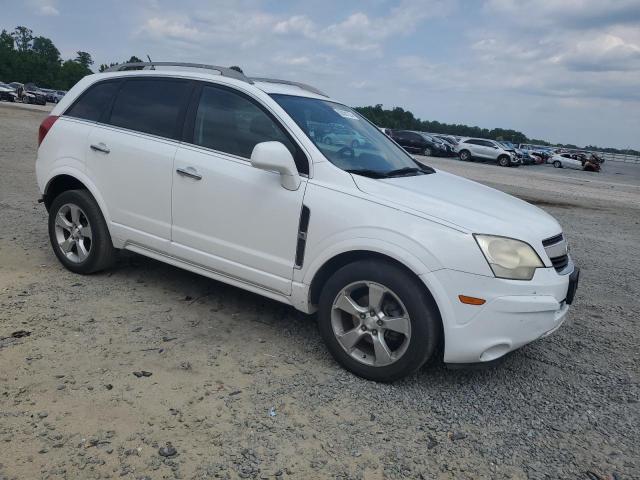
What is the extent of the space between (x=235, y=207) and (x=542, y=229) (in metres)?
2.04

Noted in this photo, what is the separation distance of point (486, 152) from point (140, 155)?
107 ft

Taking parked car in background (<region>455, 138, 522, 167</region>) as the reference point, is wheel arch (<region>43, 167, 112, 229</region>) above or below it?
above

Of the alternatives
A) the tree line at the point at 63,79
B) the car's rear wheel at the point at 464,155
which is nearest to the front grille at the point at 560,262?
the car's rear wheel at the point at 464,155

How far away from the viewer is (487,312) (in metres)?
3.06

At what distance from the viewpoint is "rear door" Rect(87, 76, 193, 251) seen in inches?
165

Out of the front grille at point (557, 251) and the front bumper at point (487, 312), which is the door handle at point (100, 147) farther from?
the front grille at point (557, 251)

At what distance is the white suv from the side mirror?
0.01 m

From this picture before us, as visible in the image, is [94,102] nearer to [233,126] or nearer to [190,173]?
[190,173]

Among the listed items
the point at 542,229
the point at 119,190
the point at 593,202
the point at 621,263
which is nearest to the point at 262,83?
the point at 119,190

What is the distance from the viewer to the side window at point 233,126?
3797 millimetres

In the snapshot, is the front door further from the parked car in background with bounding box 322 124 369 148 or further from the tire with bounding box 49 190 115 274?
the tire with bounding box 49 190 115 274

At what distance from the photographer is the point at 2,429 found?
2641mm

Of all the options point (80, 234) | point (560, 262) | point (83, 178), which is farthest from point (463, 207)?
A: point (80, 234)

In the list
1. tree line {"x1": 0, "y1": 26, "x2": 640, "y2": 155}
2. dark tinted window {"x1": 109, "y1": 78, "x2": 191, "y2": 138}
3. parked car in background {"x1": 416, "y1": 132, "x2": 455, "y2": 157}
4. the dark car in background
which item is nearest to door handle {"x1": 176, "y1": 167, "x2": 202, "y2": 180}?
dark tinted window {"x1": 109, "y1": 78, "x2": 191, "y2": 138}
